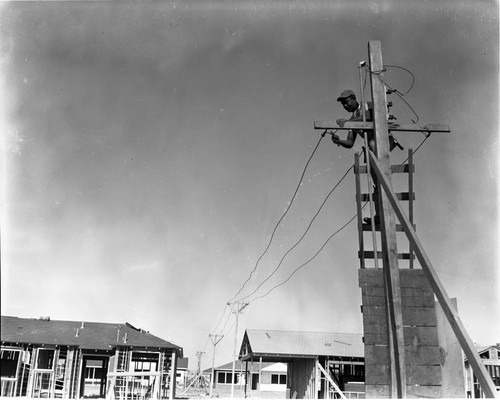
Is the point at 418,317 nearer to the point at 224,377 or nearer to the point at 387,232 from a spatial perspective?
the point at 387,232

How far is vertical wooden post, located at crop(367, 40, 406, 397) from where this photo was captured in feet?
16.3

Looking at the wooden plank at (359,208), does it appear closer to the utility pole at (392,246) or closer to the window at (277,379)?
the utility pole at (392,246)

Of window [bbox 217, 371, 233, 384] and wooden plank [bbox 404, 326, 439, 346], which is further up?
wooden plank [bbox 404, 326, 439, 346]

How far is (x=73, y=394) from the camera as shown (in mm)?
24391

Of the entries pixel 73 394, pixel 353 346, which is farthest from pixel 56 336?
pixel 353 346

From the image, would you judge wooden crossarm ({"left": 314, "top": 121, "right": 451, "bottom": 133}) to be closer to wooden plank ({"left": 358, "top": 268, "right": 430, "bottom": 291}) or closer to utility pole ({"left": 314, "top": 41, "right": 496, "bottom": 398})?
utility pole ({"left": 314, "top": 41, "right": 496, "bottom": 398})

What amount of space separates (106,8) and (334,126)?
12.0 ft

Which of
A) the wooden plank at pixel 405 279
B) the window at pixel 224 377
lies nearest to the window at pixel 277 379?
the window at pixel 224 377

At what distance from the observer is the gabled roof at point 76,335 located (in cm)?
2416

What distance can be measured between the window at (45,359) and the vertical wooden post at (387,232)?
23208mm

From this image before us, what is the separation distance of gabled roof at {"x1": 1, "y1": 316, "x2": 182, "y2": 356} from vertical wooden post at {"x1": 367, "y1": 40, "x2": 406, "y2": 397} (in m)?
21.3

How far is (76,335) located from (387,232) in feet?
80.6

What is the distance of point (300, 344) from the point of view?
1172 inches

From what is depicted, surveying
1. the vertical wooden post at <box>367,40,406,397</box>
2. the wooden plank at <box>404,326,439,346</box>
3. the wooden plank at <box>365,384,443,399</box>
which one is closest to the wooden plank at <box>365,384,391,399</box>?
the wooden plank at <box>365,384,443,399</box>
